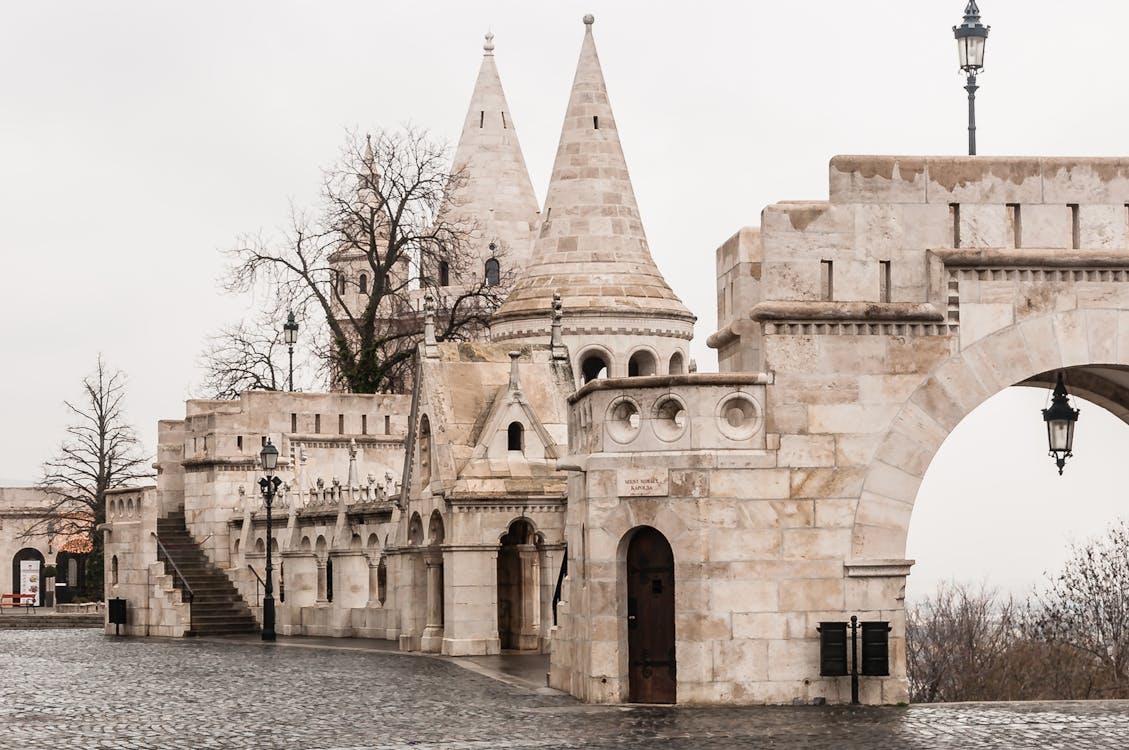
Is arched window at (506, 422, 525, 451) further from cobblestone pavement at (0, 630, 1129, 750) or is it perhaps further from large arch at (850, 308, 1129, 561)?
large arch at (850, 308, 1129, 561)

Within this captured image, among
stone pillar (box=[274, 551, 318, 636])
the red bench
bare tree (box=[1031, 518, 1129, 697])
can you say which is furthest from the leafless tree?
the red bench

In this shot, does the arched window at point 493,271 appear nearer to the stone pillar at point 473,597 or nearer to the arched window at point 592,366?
the arched window at point 592,366

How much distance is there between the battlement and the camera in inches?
701

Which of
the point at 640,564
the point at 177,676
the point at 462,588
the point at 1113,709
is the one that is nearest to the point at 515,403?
the point at 462,588

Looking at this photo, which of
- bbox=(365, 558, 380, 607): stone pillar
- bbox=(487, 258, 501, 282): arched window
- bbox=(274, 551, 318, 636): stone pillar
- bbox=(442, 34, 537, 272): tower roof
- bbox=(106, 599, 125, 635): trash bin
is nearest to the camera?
bbox=(365, 558, 380, 607): stone pillar

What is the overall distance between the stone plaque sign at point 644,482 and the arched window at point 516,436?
10343 millimetres

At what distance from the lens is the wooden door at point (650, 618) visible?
59.0ft

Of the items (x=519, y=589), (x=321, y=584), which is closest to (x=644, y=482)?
(x=519, y=589)

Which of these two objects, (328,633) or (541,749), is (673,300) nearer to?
(328,633)

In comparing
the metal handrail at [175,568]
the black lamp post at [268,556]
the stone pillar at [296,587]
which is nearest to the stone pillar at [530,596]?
the black lamp post at [268,556]

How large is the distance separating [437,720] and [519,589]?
1215 cm

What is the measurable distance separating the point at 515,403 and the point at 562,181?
48.4 feet

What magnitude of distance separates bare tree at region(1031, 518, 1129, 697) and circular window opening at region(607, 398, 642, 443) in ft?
48.0

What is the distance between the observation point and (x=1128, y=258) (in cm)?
1786
